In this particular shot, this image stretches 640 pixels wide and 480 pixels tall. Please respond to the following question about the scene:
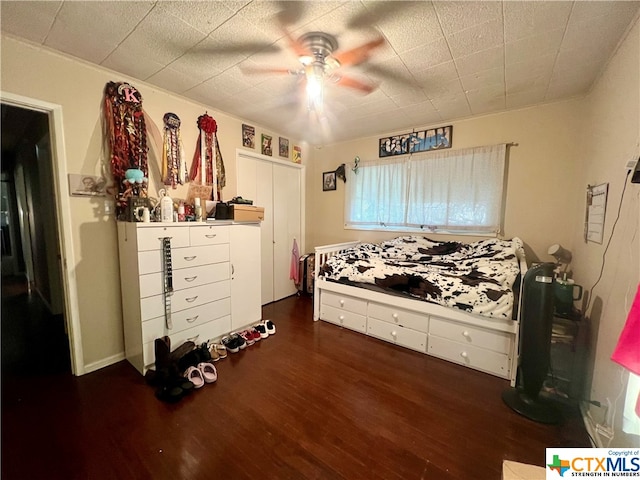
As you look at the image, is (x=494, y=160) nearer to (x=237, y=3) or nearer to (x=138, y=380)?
(x=237, y=3)

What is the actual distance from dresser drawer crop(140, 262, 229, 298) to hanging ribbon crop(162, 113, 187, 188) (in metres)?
0.91

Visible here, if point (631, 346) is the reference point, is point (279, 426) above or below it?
below

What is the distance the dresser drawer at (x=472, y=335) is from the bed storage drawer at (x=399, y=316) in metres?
0.08

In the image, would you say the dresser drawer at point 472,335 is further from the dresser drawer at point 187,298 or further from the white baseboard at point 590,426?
the dresser drawer at point 187,298

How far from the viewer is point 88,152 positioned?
6.64 ft

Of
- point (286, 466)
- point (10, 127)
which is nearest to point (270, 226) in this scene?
point (286, 466)

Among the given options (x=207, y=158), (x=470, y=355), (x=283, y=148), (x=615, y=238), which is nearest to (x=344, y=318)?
(x=470, y=355)

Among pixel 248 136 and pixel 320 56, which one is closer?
pixel 320 56

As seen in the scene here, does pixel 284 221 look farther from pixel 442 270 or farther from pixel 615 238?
pixel 615 238

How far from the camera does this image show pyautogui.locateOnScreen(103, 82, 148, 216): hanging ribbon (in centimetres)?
209

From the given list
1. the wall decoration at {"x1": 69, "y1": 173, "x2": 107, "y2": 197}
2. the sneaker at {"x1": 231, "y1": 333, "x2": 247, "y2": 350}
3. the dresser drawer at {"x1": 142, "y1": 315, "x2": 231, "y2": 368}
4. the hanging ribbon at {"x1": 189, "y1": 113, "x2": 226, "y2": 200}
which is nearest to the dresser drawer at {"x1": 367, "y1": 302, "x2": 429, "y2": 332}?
the sneaker at {"x1": 231, "y1": 333, "x2": 247, "y2": 350}

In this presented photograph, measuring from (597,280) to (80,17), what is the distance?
3.64 meters

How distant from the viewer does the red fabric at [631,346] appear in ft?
2.73

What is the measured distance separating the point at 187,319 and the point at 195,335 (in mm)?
187
